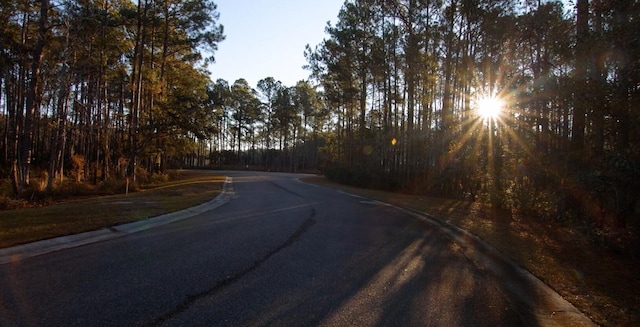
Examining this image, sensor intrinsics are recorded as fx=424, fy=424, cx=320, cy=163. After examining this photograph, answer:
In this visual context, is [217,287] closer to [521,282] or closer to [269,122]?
[521,282]

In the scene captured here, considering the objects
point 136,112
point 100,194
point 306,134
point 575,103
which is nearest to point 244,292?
point 575,103

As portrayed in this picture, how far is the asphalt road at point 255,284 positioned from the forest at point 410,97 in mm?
3447

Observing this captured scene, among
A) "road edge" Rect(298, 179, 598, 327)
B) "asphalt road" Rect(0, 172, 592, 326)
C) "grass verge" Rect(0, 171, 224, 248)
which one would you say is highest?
"grass verge" Rect(0, 171, 224, 248)

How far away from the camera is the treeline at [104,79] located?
1912 cm

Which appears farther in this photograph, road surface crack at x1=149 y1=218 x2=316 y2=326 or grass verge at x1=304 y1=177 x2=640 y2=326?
grass verge at x1=304 y1=177 x2=640 y2=326

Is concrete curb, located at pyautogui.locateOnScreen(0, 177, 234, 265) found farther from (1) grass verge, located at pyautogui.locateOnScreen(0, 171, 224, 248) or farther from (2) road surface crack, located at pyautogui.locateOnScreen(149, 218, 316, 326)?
(2) road surface crack, located at pyautogui.locateOnScreen(149, 218, 316, 326)

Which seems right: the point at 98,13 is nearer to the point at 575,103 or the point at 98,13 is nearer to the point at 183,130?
the point at 183,130

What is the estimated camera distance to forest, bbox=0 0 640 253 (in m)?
7.72

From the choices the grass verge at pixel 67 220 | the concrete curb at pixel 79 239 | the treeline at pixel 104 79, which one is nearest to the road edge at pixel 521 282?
the concrete curb at pixel 79 239

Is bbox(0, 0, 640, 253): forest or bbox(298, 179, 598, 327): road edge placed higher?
bbox(0, 0, 640, 253): forest

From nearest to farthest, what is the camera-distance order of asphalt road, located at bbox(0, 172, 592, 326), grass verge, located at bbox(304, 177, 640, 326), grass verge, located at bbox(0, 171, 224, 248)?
asphalt road, located at bbox(0, 172, 592, 326) → grass verge, located at bbox(304, 177, 640, 326) → grass verge, located at bbox(0, 171, 224, 248)

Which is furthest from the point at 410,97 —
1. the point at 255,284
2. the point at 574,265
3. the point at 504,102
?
the point at 255,284

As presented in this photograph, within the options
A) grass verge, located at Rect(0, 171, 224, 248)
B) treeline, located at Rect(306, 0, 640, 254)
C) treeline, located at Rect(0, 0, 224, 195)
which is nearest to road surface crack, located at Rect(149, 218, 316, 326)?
grass verge, located at Rect(0, 171, 224, 248)

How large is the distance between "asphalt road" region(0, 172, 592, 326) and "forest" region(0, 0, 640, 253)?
3.45 m
